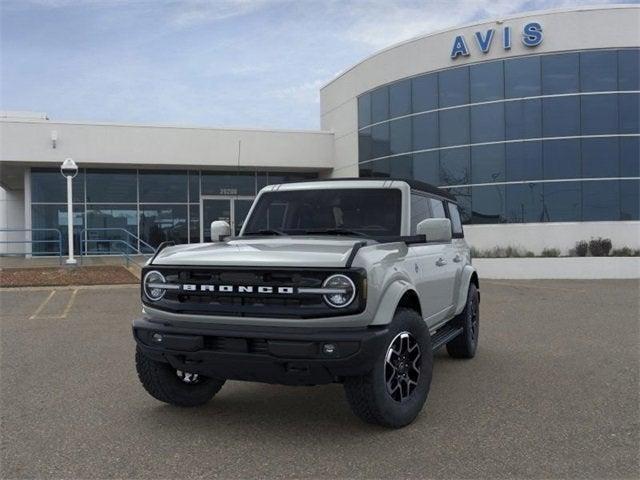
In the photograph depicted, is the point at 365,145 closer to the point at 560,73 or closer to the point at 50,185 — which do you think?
the point at 560,73

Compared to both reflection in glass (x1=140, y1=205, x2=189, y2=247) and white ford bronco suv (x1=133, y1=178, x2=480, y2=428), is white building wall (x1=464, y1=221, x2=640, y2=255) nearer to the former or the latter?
reflection in glass (x1=140, y1=205, x2=189, y2=247)

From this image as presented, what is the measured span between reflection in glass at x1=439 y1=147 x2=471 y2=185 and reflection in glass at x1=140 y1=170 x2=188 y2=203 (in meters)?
10.5

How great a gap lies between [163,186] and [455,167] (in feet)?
38.1

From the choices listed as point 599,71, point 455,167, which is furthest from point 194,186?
point 599,71

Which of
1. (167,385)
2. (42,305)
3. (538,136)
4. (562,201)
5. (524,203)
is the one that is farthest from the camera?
(524,203)

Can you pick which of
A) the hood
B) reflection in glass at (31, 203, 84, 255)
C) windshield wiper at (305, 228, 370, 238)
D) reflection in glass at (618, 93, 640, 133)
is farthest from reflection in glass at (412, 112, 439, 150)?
the hood

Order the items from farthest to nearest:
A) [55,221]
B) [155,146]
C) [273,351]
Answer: [55,221] → [155,146] → [273,351]

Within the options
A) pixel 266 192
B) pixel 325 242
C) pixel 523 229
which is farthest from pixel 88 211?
pixel 325 242

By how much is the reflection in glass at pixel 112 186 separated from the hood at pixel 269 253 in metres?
20.6

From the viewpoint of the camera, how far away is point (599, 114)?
19812 millimetres

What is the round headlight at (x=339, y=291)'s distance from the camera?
162 inches

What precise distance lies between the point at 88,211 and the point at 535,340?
19.9 meters

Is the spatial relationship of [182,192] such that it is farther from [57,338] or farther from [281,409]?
[281,409]

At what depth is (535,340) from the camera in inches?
327
